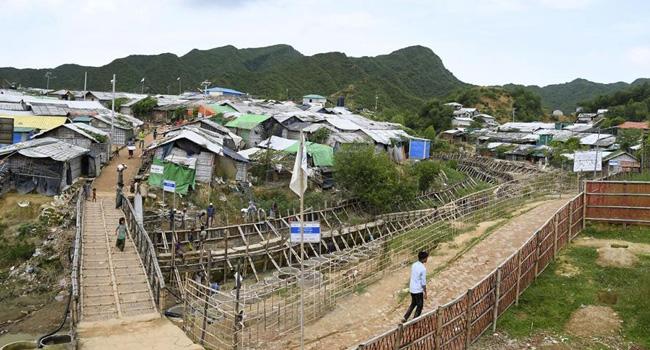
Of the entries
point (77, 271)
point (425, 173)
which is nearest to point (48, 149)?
point (77, 271)

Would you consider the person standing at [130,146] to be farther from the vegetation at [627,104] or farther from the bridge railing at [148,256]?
the vegetation at [627,104]

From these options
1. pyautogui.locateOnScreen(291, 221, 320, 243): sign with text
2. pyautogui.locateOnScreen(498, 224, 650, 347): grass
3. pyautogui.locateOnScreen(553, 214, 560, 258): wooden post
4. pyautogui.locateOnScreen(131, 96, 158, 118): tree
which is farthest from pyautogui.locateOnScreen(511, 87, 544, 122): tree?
pyautogui.locateOnScreen(291, 221, 320, 243): sign with text

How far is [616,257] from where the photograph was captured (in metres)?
15.1

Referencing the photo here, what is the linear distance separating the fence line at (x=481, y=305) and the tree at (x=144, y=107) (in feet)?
153

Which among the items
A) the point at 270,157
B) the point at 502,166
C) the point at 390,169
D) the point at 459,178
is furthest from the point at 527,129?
the point at 270,157

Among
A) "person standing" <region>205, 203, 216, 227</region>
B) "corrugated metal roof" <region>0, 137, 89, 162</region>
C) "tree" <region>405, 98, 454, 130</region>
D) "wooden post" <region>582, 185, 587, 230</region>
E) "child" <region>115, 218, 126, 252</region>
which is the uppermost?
"tree" <region>405, 98, 454, 130</region>

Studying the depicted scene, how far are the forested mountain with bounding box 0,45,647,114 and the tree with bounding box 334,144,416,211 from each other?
201 feet

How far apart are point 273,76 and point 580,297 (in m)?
105

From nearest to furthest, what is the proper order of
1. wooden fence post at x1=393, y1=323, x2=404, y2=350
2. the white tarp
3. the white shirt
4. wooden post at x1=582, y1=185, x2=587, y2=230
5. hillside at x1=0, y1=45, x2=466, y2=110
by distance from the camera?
1. wooden fence post at x1=393, y1=323, x2=404, y2=350
2. the white shirt
3. wooden post at x1=582, y1=185, x2=587, y2=230
4. the white tarp
5. hillside at x1=0, y1=45, x2=466, y2=110

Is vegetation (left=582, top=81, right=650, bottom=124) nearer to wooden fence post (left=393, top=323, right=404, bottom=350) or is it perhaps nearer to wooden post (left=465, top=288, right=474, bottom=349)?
wooden post (left=465, top=288, right=474, bottom=349)

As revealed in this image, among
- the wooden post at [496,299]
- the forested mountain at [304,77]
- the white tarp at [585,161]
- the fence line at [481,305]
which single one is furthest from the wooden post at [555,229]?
the forested mountain at [304,77]

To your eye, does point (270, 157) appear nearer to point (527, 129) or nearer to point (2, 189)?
point (2, 189)

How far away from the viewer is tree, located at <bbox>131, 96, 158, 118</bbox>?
54.4 m

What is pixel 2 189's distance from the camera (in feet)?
80.1
